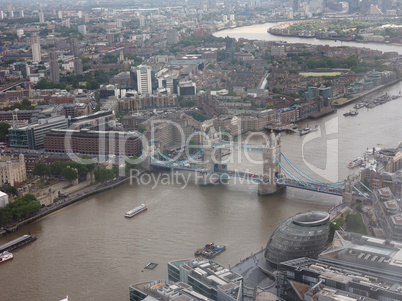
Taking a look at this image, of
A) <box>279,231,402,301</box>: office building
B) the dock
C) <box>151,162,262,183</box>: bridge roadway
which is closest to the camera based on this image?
<box>279,231,402,301</box>: office building

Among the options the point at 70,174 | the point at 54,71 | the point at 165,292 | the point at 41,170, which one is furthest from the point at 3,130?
the point at 165,292

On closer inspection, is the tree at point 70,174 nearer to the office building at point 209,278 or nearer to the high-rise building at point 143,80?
the office building at point 209,278

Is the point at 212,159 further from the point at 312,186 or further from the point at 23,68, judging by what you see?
the point at 23,68

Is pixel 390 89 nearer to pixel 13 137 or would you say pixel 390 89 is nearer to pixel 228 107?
pixel 228 107

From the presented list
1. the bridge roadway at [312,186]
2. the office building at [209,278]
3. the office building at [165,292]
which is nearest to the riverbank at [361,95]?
the bridge roadway at [312,186]

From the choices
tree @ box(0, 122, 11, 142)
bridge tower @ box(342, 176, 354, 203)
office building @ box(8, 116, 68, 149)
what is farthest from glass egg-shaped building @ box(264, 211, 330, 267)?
tree @ box(0, 122, 11, 142)

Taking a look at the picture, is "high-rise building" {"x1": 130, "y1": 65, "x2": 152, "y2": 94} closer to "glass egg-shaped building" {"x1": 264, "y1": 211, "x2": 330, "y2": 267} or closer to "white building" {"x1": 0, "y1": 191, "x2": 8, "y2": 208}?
"white building" {"x1": 0, "y1": 191, "x2": 8, "y2": 208}
